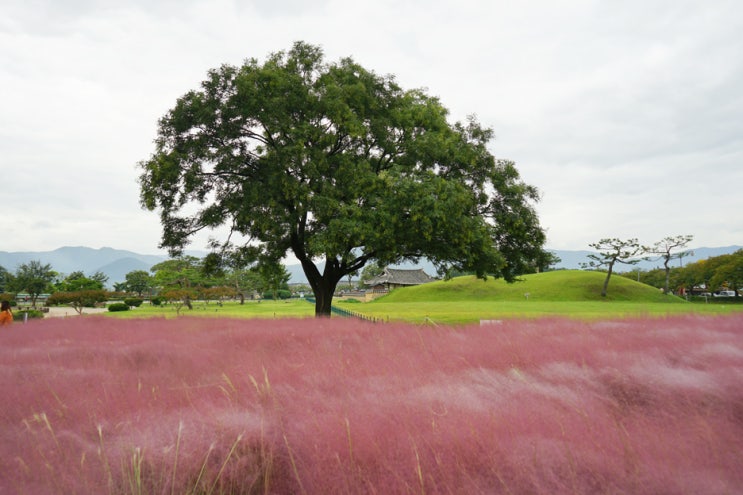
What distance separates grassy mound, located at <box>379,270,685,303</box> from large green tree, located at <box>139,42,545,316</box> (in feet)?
108

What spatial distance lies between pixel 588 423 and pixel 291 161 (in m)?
12.6

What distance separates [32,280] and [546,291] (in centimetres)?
6899

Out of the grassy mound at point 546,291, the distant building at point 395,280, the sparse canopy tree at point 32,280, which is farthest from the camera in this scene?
the distant building at point 395,280

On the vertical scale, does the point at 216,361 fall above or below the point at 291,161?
below

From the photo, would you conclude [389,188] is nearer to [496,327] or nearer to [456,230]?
[456,230]

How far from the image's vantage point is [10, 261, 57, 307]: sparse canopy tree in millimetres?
58000

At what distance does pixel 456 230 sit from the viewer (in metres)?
13.3

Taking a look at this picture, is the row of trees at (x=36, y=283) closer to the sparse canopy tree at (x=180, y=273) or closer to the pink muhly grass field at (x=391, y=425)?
the sparse canopy tree at (x=180, y=273)

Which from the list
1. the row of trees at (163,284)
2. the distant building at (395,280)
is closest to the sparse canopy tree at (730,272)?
the distant building at (395,280)

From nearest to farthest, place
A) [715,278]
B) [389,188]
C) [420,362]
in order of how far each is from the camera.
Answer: [420,362], [389,188], [715,278]

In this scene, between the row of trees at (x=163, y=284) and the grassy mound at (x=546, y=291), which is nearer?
the row of trees at (x=163, y=284)

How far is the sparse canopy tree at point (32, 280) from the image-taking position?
58000 millimetres

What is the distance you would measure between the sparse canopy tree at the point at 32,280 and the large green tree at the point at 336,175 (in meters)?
49.9

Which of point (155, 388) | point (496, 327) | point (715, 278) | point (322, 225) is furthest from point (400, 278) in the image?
Answer: point (155, 388)
